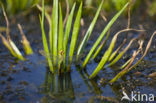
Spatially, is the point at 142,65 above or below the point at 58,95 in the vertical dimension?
above

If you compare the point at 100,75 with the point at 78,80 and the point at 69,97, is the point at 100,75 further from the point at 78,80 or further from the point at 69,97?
the point at 69,97

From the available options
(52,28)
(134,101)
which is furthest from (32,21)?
(134,101)

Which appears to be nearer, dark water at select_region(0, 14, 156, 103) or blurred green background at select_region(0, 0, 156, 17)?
dark water at select_region(0, 14, 156, 103)

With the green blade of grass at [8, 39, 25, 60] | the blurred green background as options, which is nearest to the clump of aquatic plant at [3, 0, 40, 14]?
the blurred green background

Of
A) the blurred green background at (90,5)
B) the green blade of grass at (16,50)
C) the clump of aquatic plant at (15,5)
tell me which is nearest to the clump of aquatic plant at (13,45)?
the green blade of grass at (16,50)

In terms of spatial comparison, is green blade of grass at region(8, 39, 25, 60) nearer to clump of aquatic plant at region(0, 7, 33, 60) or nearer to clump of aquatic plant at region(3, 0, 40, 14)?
clump of aquatic plant at region(0, 7, 33, 60)

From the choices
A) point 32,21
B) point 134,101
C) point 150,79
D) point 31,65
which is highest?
point 32,21

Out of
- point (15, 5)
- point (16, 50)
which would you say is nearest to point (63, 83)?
point (16, 50)

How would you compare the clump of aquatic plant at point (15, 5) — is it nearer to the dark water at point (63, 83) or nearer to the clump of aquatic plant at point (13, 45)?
the clump of aquatic plant at point (13, 45)

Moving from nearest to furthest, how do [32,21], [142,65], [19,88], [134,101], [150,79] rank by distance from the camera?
[134,101] → [19,88] → [150,79] → [142,65] → [32,21]
